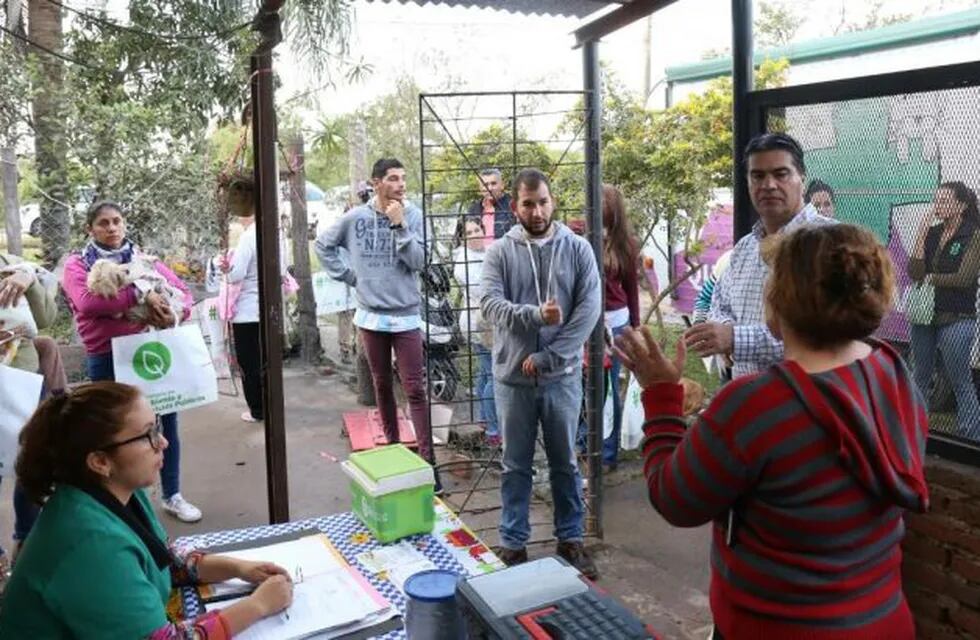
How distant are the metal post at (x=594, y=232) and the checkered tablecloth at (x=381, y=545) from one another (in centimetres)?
178

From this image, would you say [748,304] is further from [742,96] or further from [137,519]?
[137,519]

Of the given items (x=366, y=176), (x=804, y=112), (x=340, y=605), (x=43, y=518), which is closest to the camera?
(x=43, y=518)

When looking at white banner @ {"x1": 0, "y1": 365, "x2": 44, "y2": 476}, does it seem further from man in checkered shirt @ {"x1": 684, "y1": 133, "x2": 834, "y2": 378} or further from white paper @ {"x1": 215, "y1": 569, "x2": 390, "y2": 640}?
man in checkered shirt @ {"x1": 684, "y1": 133, "x2": 834, "y2": 378}

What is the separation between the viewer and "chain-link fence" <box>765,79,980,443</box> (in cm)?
222

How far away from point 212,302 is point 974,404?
20.2 feet

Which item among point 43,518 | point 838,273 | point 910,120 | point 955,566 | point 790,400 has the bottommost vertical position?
point 955,566

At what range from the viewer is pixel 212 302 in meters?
7.07

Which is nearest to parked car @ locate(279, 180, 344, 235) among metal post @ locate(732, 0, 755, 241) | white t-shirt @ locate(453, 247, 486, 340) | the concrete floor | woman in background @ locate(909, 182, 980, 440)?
white t-shirt @ locate(453, 247, 486, 340)

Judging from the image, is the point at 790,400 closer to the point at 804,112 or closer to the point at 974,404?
the point at 974,404

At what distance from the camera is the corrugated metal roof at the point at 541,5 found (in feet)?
11.4

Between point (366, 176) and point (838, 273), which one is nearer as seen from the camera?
point (838, 273)

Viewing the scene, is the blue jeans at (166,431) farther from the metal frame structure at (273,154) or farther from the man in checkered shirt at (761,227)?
the man in checkered shirt at (761,227)

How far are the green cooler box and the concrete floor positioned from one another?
62.7 inches

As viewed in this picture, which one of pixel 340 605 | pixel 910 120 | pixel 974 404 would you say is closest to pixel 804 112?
pixel 910 120
